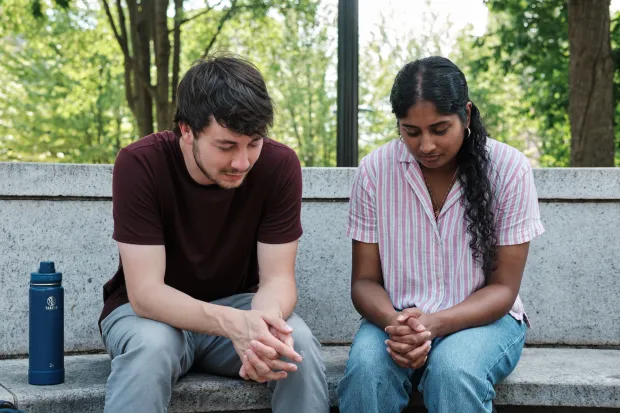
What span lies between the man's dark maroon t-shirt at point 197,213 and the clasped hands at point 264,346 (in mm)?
363

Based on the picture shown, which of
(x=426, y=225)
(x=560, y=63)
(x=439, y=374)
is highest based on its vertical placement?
(x=560, y=63)

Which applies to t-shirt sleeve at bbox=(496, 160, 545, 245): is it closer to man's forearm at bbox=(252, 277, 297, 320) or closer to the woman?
the woman

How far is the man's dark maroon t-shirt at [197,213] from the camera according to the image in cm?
285

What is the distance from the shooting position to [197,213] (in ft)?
9.62

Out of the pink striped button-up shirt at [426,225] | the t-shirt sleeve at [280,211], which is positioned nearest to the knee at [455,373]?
the pink striped button-up shirt at [426,225]

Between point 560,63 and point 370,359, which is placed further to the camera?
point 560,63

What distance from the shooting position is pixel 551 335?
13.0 feet

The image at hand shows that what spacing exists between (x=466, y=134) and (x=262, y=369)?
1.15 m

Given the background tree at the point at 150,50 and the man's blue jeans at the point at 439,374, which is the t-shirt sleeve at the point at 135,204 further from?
the background tree at the point at 150,50

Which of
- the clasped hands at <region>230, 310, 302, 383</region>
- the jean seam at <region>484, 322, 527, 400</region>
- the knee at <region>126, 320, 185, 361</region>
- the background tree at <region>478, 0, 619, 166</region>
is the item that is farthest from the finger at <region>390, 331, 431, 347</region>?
the background tree at <region>478, 0, 619, 166</region>

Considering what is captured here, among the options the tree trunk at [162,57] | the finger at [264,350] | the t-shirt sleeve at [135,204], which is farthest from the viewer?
the tree trunk at [162,57]

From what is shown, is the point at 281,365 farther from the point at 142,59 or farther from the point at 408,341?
the point at 142,59

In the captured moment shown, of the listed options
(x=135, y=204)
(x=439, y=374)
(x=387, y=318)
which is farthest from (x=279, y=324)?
(x=135, y=204)

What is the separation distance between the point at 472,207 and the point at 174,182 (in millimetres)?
1065
